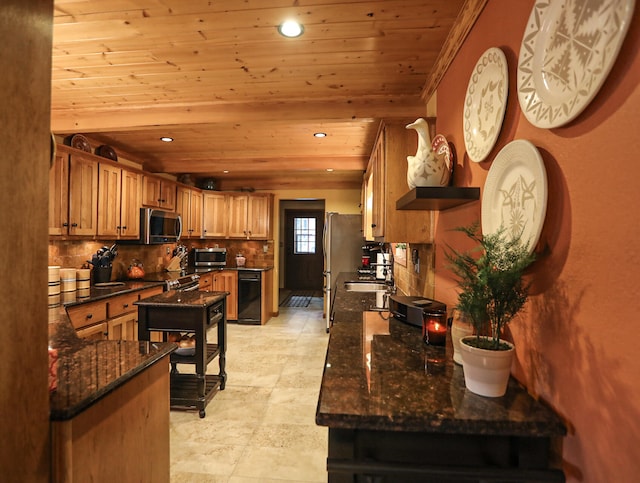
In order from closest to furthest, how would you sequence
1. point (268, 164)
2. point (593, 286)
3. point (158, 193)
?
point (593, 286) < point (158, 193) < point (268, 164)

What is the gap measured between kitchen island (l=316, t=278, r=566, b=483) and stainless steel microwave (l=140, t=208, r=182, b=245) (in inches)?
144

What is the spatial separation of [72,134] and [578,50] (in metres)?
4.04

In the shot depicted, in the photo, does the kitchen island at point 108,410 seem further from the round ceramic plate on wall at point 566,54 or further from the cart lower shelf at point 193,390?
the round ceramic plate on wall at point 566,54

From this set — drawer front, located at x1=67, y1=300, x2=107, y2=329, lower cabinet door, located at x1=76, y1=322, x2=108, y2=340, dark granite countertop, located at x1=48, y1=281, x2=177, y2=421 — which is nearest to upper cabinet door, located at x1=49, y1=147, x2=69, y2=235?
drawer front, located at x1=67, y1=300, x2=107, y2=329

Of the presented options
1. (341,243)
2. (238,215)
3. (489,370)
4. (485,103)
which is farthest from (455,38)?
(238,215)

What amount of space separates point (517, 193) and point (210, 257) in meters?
5.31

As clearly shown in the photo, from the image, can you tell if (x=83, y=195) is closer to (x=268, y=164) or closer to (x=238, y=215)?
(x=268, y=164)

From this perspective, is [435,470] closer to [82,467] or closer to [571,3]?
[82,467]

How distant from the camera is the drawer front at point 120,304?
10.5 feet

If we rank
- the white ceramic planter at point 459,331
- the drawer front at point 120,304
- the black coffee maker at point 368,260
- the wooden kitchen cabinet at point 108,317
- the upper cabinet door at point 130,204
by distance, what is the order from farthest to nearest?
the black coffee maker at point 368,260 < the upper cabinet door at point 130,204 < the drawer front at point 120,304 < the wooden kitchen cabinet at point 108,317 < the white ceramic planter at point 459,331

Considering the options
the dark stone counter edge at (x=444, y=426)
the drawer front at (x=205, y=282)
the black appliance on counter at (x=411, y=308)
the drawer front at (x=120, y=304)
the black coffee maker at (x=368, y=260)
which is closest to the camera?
the dark stone counter edge at (x=444, y=426)

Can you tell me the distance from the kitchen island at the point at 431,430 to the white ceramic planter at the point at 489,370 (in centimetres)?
3

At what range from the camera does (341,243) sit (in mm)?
5562

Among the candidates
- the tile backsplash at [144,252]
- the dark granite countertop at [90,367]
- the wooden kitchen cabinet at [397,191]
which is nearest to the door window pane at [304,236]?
the tile backsplash at [144,252]
